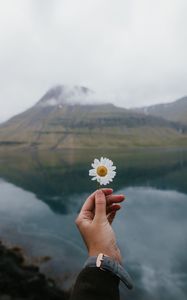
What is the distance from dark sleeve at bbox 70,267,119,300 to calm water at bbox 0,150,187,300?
4307 cm

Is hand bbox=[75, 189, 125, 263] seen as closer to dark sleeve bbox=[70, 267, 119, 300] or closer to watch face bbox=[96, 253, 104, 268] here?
watch face bbox=[96, 253, 104, 268]

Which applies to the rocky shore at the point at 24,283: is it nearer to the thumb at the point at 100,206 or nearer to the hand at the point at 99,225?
the hand at the point at 99,225

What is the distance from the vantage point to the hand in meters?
3.64

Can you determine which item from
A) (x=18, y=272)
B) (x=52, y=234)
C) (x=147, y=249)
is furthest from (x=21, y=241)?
(x=147, y=249)

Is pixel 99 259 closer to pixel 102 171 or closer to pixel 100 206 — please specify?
pixel 100 206

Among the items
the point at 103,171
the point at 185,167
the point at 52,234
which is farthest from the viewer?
the point at 185,167

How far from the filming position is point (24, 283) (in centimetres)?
4612

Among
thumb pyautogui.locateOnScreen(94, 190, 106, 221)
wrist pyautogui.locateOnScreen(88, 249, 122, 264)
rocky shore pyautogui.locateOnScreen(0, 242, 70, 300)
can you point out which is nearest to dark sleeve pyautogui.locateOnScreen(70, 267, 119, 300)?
wrist pyautogui.locateOnScreen(88, 249, 122, 264)

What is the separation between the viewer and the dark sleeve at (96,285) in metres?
3.16

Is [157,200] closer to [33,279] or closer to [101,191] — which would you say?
[33,279]

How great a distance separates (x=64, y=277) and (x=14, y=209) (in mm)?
49443

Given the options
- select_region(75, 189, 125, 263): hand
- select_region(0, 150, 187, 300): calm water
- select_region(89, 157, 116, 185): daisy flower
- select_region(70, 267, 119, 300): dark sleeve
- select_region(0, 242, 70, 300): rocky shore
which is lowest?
select_region(70, 267, 119, 300): dark sleeve

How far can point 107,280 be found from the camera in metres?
3.29

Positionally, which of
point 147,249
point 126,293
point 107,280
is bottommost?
point 107,280
